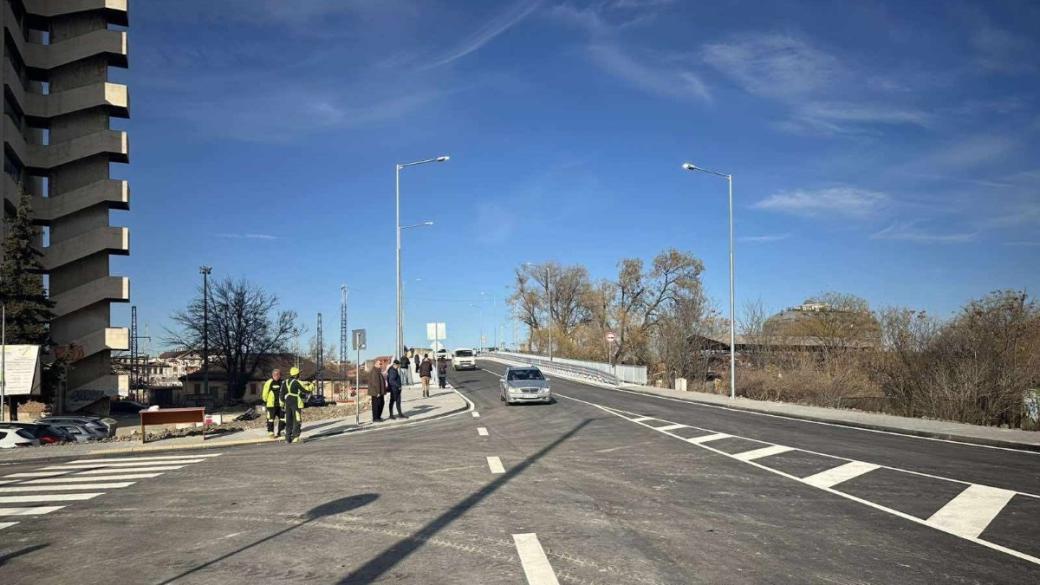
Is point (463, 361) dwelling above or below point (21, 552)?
below

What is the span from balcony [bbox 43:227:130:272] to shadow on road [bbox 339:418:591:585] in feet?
149

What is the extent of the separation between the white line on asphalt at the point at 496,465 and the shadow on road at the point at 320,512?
2395 mm

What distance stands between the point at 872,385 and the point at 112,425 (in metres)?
32.1

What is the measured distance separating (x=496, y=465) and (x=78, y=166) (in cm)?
4807

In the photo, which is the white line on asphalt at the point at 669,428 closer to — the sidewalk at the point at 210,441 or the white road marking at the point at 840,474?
the white road marking at the point at 840,474

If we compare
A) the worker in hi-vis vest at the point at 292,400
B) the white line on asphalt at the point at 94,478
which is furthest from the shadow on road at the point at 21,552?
the worker in hi-vis vest at the point at 292,400

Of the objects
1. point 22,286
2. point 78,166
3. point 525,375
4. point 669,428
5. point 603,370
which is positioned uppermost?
point 78,166

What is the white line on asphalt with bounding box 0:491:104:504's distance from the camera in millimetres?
10398

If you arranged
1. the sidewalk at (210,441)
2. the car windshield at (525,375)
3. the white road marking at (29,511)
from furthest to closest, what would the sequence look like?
the car windshield at (525,375) < the sidewalk at (210,441) < the white road marking at (29,511)

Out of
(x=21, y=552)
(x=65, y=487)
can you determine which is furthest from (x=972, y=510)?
(x=65, y=487)

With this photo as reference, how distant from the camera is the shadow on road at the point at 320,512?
22.1 ft

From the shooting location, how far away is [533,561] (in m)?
6.57

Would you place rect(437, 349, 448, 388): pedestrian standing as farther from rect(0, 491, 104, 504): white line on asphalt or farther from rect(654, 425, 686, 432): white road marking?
rect(0, 491, 104, 504): white line on asphalt

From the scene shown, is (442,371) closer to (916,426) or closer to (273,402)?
(273,402)
